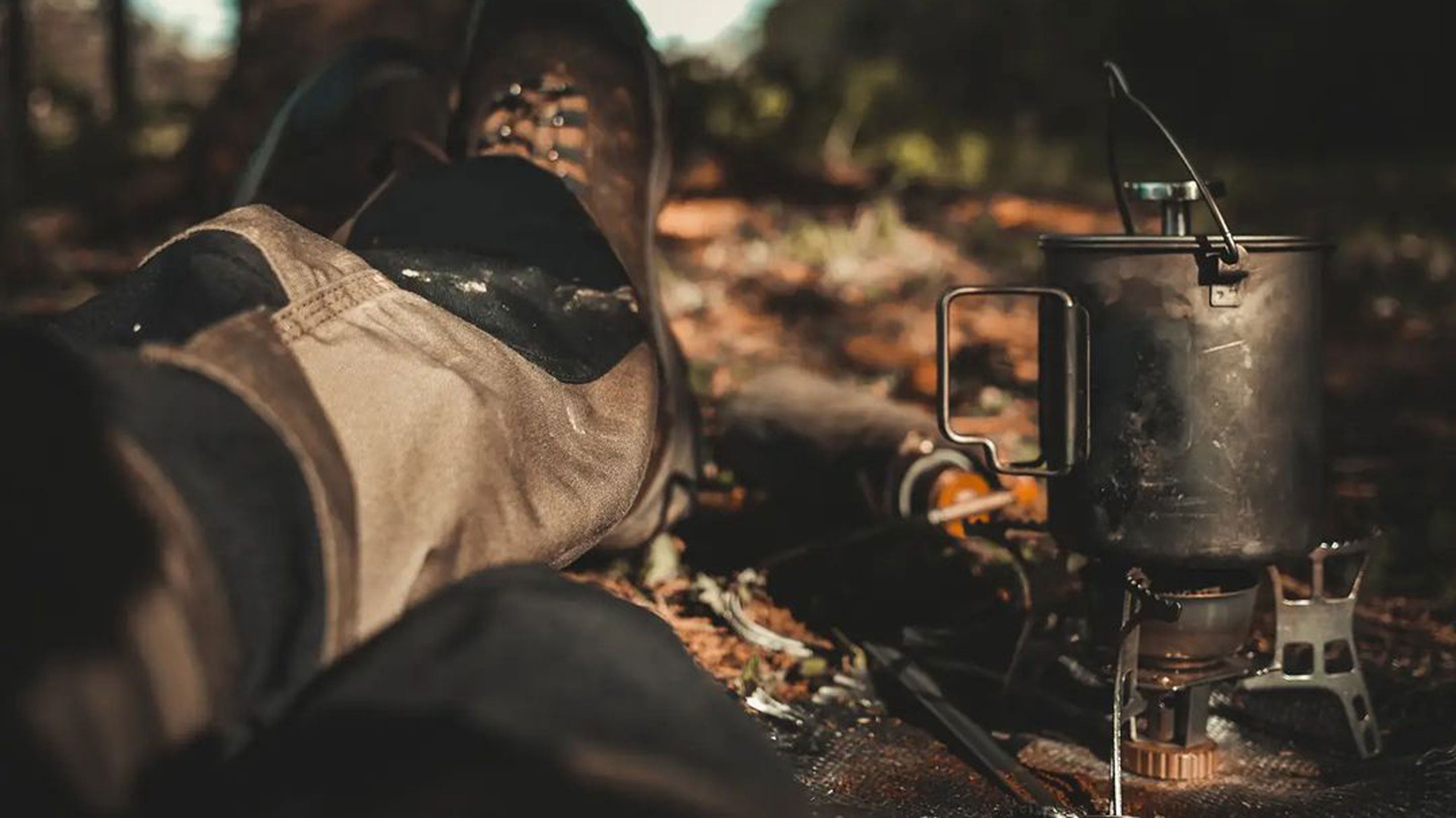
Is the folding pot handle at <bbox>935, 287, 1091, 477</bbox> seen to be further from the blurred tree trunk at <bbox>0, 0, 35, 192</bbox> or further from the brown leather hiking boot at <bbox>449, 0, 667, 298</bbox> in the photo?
the blurred tree trunk at <bbox>0, 0, 35, 192</bbox>

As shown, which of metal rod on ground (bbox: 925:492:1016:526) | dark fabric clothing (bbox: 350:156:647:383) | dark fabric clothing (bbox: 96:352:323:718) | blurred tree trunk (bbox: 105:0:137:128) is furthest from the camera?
blurred tree trunk (bbox: 105:0:137:128)

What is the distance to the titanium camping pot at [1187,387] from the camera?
2279 millimetres

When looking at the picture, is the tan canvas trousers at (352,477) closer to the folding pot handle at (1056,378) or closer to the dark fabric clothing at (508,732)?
the dark fabric clothing at (508,732)

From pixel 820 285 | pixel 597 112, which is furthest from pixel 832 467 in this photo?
pixel 820 285

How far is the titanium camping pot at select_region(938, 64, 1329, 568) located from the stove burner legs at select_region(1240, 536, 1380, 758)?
248 millimetres

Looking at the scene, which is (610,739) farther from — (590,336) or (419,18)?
(419,18)

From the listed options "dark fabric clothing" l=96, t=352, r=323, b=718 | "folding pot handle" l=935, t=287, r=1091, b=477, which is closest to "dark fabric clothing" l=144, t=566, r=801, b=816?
"dark fabric clothing" l=96, t=352, r=323, b=718

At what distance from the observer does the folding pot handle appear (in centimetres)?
235

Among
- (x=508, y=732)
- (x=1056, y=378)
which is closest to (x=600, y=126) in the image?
(x=1056, y=378)

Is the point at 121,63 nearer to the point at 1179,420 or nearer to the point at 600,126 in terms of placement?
the point at 600,126

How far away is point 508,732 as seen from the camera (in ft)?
4.00

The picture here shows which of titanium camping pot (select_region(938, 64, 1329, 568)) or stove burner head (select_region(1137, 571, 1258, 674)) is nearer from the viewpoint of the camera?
titanium camping pot (select_region(938, 64, 1329, 568))

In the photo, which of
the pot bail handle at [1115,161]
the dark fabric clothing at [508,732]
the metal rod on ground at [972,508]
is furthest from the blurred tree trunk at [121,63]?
the dark fabric clothing at [508,732]

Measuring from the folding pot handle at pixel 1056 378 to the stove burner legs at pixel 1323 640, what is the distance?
1.72 feet
